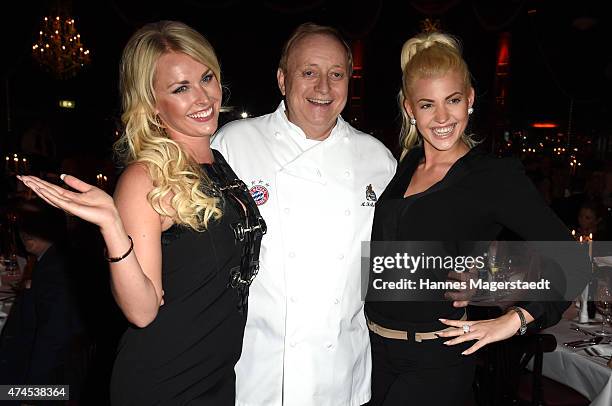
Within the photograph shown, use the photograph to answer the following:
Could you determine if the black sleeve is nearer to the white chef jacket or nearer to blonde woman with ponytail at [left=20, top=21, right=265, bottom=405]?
the white chef jacket

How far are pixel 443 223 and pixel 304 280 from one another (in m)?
0.56

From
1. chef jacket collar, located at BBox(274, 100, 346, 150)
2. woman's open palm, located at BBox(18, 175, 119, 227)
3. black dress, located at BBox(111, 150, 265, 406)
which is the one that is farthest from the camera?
chef jacket collar, located at BBox(274, 100, 346, 150)

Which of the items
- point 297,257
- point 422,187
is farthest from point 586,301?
point 297,257

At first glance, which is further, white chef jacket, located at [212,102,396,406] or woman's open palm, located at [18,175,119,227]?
white chef jacket, located at [212,102,396,406]

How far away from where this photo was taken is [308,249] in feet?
7.11

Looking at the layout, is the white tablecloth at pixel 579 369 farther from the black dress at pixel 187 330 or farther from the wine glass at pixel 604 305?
the black dress at pixel 187 330

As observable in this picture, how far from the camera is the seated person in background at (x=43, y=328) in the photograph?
2811 millimetres

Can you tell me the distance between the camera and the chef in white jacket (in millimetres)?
2152

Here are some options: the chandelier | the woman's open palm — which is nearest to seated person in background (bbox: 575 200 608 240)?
the woman's open palm

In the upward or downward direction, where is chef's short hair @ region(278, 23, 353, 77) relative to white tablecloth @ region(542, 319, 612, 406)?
upward

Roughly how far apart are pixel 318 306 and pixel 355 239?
0.30 m

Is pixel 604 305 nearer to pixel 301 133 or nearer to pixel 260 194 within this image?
pixel 301 133

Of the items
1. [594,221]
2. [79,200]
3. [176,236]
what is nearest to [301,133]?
[176,236]

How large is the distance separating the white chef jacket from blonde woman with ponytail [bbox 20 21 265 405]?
0.27 meters
